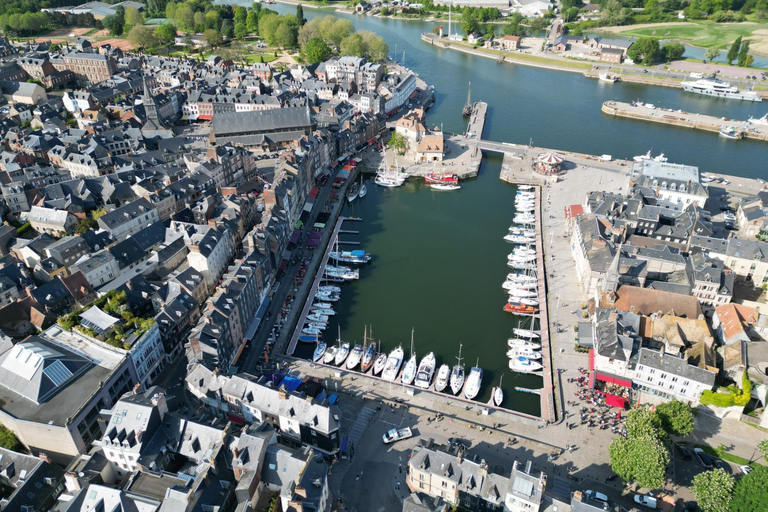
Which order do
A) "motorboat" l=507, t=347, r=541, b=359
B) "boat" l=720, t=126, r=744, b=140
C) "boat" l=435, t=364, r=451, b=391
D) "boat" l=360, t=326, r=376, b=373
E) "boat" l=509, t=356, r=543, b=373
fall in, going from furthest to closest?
"boat" l=720, t=126, r=744, b=140
"motorboat" l=507, t=347, r=541, b=359
"boat" l=360, t=326, r=376, b=373
"boat" l=509, t=356, r=543, b=373
"boat" l=435, t=364, r=451, b=391

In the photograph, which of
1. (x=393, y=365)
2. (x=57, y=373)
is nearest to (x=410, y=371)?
(x=393, y=365)

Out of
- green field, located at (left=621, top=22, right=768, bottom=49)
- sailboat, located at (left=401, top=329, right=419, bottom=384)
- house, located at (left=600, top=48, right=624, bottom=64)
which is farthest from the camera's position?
green field, located at (left=621, top=22, right=768, bottom=49)

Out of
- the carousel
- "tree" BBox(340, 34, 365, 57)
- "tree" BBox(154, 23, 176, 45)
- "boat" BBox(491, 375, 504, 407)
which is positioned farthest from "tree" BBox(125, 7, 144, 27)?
"boat" BBox(491, 375, 504, 407)

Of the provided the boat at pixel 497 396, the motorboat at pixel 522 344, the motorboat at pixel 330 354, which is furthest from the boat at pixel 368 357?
the motorboat at pixel 522 344

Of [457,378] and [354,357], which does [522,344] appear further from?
[354,357]

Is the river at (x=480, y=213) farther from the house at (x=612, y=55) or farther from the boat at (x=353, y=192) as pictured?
the house at (x=612, y=55)

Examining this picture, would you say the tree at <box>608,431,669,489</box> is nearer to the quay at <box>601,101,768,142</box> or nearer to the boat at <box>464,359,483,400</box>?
the boat at <box>464,359,483,400</box>
